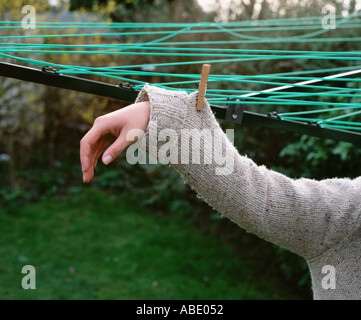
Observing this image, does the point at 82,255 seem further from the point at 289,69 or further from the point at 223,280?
the point at 289,69

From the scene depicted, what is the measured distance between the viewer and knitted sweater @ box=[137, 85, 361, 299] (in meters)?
0.89

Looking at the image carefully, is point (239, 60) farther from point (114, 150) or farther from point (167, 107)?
point (114, 150)

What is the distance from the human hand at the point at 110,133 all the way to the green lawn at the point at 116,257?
8.68 ft

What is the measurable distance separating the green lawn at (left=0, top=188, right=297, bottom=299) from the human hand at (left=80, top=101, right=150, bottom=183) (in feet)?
8.68

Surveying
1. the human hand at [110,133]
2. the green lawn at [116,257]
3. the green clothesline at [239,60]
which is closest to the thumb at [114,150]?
the human hand at [110,133]

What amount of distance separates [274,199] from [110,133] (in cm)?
40

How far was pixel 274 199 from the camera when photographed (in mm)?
959

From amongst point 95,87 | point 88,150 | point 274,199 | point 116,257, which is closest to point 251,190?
point 274,199

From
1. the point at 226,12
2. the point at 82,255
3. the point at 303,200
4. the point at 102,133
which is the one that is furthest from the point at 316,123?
the point at 226,12

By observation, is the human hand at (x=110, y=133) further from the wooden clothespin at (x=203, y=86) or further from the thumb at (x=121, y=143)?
the wooden clothespin at (x=203, y=86)

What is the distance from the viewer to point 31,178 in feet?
16.8

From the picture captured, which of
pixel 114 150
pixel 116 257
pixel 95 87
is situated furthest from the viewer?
pixel 116 257

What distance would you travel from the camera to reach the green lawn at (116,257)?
3.35 metres

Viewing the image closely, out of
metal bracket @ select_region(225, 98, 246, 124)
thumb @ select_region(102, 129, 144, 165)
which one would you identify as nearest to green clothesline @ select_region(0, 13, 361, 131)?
metal bracket @ select_region(225, 98, 246, 124)
